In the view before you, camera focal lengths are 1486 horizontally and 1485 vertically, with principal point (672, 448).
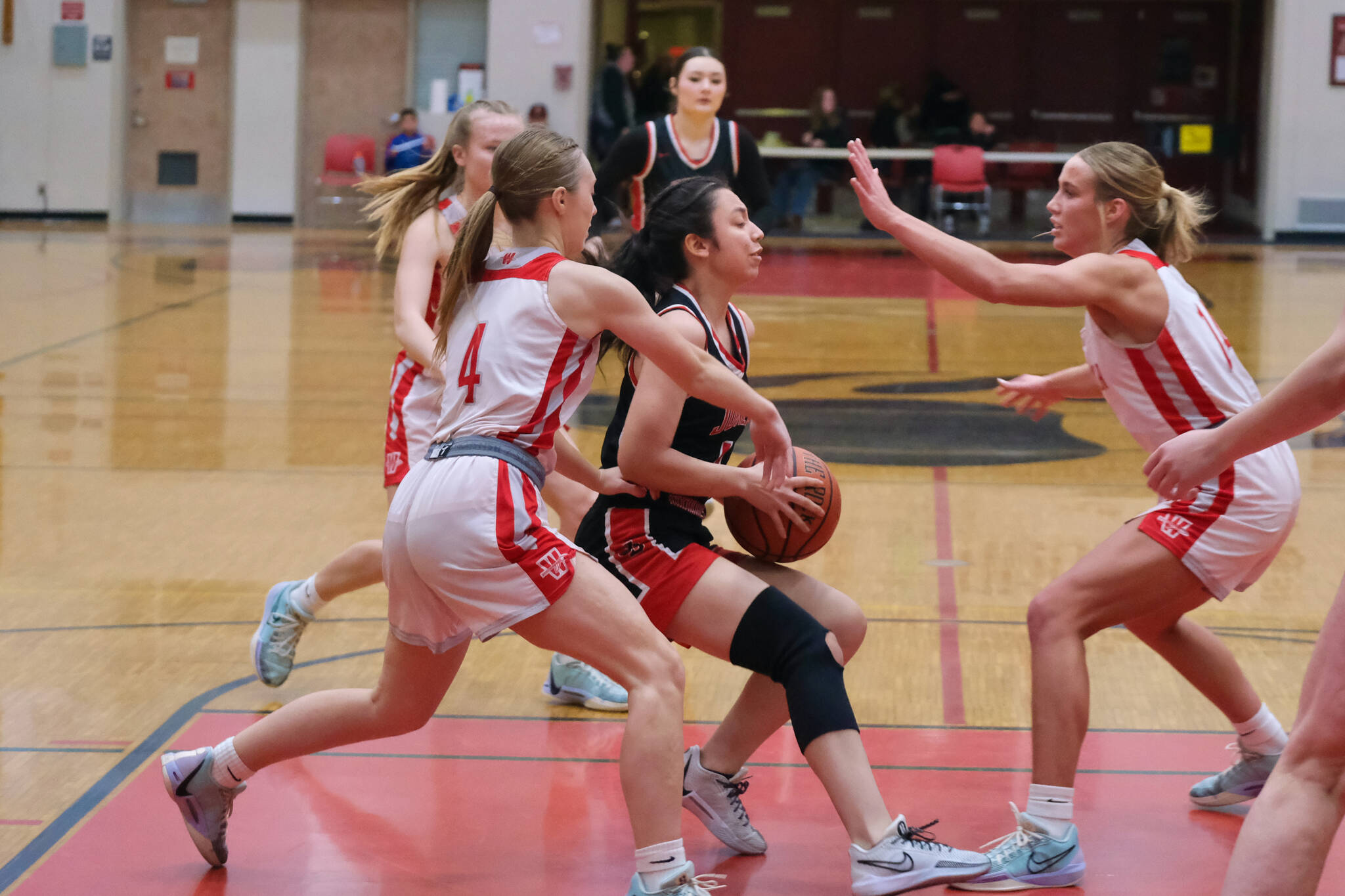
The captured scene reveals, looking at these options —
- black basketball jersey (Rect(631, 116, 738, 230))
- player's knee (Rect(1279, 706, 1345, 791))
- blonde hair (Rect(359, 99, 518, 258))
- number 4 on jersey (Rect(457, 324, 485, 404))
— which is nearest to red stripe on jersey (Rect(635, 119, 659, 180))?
black basketball jersey (Rect(631, 116, 738, 230))

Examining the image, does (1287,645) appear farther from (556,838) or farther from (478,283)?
(478,283)

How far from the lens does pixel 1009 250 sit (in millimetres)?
16516

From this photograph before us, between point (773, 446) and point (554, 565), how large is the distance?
46 centimetres

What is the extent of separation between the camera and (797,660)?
2666 millimetres

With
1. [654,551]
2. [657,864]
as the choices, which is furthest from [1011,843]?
[654,551]

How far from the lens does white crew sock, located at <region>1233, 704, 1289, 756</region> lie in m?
3.06

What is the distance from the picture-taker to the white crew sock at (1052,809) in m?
2.75

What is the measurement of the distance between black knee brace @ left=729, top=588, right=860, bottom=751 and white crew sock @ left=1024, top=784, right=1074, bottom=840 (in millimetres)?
406

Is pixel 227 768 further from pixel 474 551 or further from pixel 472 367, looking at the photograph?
pixel 472 367

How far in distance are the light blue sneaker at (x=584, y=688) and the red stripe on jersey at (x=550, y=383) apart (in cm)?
124

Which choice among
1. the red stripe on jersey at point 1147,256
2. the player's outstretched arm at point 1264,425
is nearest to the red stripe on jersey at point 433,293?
the red stripe on jersey at point 1147,256

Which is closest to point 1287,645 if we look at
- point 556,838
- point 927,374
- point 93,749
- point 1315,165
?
point 556,838

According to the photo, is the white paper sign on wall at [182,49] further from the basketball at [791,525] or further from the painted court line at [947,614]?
the basketball at [791,525]

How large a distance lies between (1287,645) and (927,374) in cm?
490
